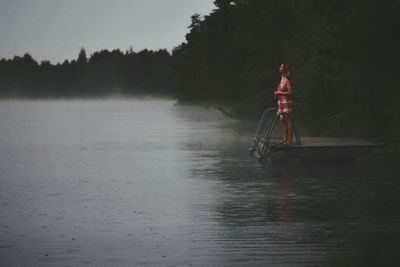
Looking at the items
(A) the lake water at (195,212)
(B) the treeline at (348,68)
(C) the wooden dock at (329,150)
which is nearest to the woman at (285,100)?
(C) the wooden dock at (329,150)

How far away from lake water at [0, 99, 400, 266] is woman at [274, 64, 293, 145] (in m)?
0.85

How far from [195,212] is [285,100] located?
9.39m

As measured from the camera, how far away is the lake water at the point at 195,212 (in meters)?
10.6

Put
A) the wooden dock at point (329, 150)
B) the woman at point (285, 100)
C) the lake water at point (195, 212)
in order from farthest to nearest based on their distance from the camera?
the woman at point (285, 100) → the wooden dock at point (329, 150) → the lake water at point (195, 212)

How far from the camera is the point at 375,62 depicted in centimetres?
2759

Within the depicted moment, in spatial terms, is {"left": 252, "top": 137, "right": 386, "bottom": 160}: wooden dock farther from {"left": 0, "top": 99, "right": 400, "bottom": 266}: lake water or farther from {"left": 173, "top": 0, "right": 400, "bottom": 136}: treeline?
{"left": 173, "top": 0, "right": 400, "bottom": 136}: treeline

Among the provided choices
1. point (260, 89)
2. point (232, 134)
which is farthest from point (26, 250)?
point (260, 89)

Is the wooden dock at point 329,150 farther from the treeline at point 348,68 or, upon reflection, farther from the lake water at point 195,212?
the treeline at point 348,68

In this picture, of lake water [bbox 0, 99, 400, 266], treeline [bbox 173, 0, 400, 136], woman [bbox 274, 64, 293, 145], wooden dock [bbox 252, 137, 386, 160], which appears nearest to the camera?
lake water [bbox 0, 99, 400, 266]

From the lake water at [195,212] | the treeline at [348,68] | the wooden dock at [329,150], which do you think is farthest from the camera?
the treeline at [348,68]

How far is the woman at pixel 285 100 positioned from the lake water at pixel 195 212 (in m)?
0.85

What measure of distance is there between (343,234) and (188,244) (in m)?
2.18

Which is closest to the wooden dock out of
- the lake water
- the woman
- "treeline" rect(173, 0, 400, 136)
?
the lake water

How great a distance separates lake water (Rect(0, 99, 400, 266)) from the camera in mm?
10555
